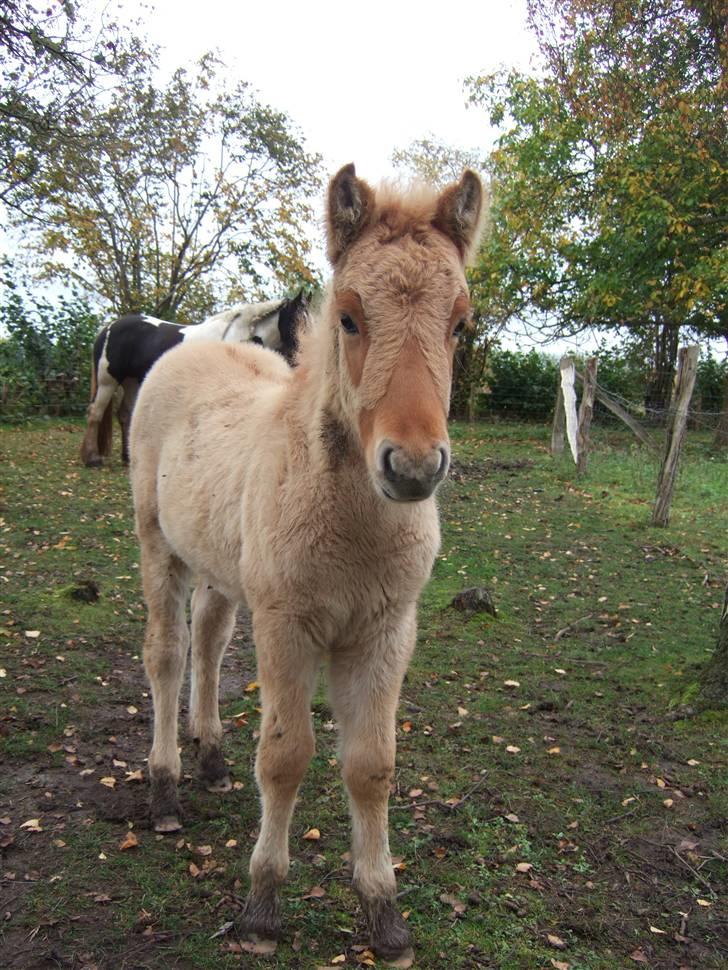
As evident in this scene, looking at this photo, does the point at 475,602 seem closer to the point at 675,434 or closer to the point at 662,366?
the point at 675,434

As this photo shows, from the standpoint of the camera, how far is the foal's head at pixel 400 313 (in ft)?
7.39

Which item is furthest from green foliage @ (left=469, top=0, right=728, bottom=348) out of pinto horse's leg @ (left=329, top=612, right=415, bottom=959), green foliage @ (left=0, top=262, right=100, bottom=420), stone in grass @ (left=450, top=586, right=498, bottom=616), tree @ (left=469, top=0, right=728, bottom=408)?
green foliage @ (left=0, top=262, right=100, bottom=420)

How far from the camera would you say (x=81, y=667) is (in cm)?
513

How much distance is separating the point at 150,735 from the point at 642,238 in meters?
13.0

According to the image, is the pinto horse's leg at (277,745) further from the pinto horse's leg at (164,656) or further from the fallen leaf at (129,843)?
the pinto horse's leg at (164,656)

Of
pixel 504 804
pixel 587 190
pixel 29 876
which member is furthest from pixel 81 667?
pixel 587 190

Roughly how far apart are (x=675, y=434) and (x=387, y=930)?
8.51 meters

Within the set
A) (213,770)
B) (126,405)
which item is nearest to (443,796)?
(213,770)

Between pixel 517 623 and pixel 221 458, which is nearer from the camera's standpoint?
pixel 221 458

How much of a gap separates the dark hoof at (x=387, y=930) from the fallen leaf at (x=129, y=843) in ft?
A: 3.81

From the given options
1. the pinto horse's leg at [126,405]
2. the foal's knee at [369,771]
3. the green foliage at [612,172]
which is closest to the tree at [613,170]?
the green foliage at [612,172]

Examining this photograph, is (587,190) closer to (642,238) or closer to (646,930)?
(642,238)

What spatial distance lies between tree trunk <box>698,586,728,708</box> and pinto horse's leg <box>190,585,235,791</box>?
287 cm

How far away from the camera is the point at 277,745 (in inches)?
110
